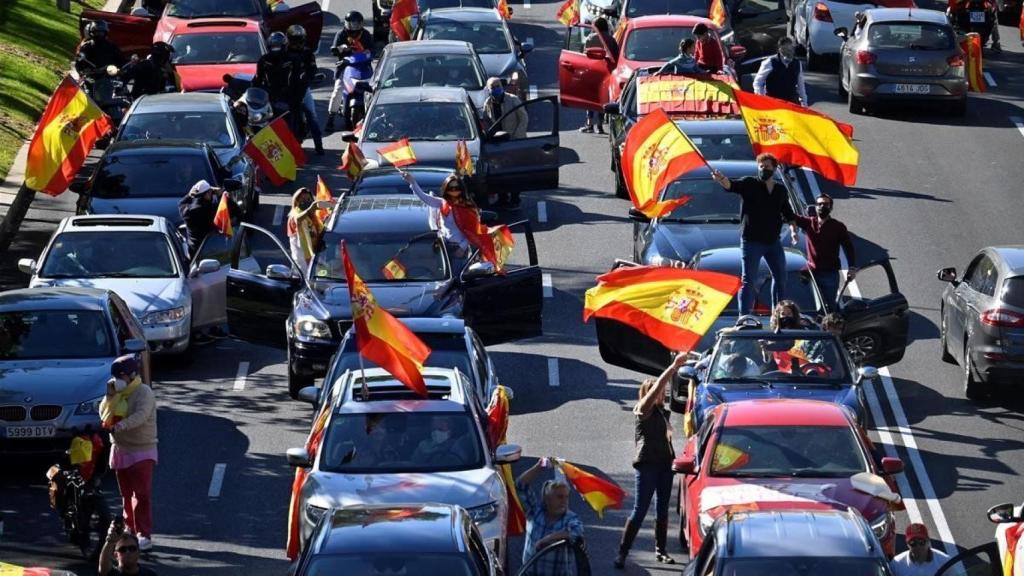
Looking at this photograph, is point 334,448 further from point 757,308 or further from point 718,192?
point 718,192

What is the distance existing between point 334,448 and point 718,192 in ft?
30.3

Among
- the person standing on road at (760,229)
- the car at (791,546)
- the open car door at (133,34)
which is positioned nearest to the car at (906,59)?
the open car door at (133,34)

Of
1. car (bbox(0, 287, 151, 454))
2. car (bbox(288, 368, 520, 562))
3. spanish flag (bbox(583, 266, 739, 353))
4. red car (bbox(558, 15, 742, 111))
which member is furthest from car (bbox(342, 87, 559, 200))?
car (bbox(288, 368, 520, 562))

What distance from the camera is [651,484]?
18625 millimetres

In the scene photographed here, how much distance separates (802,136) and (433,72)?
9.96 metres

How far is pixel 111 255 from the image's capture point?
25.1m

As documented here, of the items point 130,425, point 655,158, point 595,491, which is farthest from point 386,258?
point 595,491

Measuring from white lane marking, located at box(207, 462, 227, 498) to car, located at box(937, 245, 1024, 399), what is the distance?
25.3 feet

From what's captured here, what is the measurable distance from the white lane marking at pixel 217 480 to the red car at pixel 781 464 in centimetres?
461

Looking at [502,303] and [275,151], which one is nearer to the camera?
[502,303]

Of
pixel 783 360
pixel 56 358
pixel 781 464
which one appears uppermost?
pixel 781 464

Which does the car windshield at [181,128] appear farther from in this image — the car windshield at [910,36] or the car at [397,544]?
the car at [397,544]

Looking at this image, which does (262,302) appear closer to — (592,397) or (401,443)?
(592,397)

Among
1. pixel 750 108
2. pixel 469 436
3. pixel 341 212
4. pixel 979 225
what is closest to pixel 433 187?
pixel 341 212
